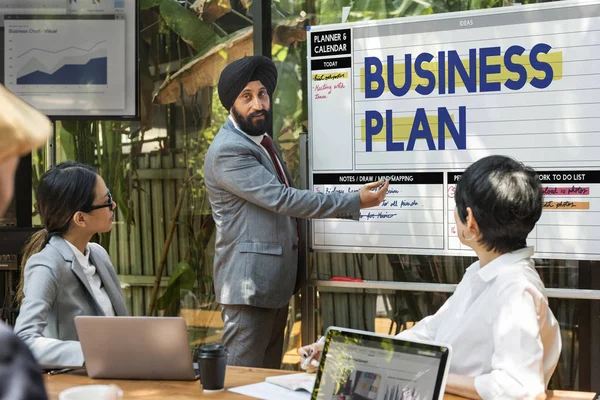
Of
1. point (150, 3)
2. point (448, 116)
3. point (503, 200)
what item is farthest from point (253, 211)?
point (503, 200)

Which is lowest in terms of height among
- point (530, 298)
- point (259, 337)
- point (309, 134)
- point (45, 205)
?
point (259, 337)

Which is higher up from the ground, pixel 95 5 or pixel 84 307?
pixel 95 5

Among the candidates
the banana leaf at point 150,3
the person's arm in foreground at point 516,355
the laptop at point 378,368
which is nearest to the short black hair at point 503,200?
the person's arm in foreground at point 516,355

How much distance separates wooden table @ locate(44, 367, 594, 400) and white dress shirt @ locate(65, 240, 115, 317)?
0.50 m

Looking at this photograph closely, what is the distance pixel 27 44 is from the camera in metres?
4.66

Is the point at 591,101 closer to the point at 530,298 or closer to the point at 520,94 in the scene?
the point at 520,94

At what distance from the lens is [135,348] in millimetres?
2277

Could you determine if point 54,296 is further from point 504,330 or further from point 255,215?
point 504,330

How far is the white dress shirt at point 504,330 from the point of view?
1900 millimetres

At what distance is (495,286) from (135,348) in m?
0.96

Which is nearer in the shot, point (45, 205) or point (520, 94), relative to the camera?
point (45, 205)

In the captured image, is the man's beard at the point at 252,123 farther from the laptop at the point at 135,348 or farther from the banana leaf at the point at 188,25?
the laptop at the point at 135,348

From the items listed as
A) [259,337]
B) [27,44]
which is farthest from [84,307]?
[27,44]

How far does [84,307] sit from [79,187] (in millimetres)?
427
